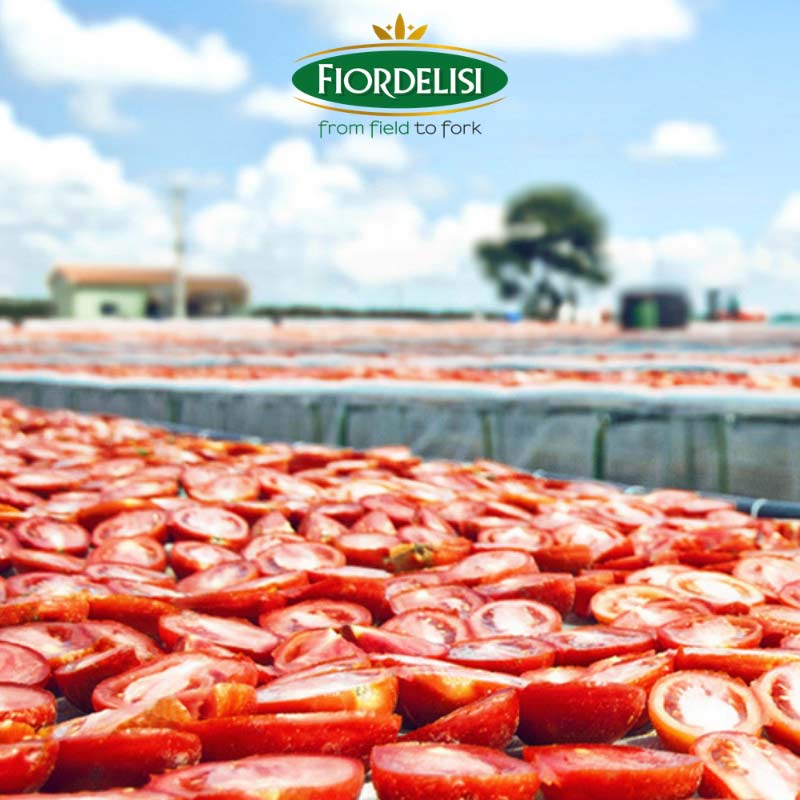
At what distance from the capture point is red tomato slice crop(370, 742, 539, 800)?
4.27ft

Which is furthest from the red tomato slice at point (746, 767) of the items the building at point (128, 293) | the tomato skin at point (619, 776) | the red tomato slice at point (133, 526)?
the building at point (128, 293)

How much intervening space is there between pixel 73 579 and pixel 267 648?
634 millimetres

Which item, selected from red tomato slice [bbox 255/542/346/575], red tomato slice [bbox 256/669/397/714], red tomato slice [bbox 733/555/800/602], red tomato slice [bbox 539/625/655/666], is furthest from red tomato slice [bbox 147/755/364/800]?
red tomato slice [bbox 733/555/800/602]

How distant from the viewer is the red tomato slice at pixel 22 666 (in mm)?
1757

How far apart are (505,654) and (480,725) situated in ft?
1.02

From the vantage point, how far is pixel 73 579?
233cm

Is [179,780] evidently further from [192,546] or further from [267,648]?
[192,546]

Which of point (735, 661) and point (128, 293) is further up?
point (128, 293)

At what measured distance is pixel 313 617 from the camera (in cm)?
214

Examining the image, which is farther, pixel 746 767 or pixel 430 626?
pixel 430 626

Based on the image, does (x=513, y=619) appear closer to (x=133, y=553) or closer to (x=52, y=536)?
(x=133, y=553)

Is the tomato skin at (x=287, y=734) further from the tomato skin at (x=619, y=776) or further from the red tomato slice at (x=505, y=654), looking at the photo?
the red tomato slice at (x=505, y=654)

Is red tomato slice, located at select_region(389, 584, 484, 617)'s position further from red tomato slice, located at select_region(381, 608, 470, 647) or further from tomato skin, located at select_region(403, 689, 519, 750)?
tomato skin, located at select_region(403, 689, 519, 750)

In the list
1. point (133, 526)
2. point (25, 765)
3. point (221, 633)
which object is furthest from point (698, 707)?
point (133, 526)
